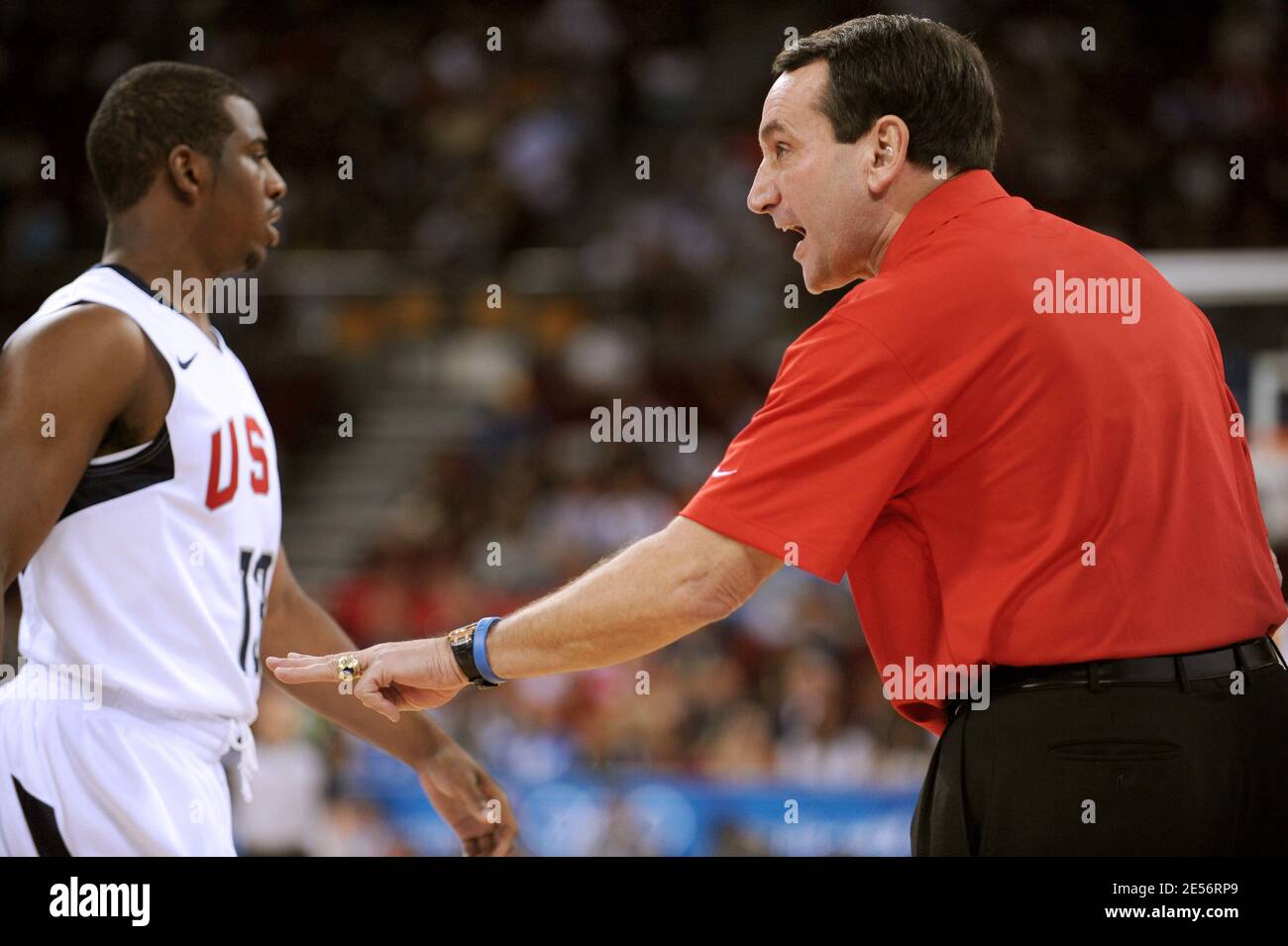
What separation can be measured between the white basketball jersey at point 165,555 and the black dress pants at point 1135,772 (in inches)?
64.2

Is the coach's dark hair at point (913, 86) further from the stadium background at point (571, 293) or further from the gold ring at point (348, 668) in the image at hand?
the stadium background at point (571, 293)

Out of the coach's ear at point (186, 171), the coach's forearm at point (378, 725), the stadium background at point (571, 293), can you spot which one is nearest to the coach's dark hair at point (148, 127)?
the coach's ear at point (186, 171)

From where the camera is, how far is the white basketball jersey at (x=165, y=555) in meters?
2.88

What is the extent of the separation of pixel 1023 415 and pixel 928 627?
385 mm

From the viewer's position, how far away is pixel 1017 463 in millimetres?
2209

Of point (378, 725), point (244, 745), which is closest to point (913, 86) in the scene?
point (378, 725)

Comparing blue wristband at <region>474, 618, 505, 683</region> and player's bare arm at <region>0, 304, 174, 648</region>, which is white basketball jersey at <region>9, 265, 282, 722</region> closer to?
player's bare arm at <region>0, 304, 174, 648</region>

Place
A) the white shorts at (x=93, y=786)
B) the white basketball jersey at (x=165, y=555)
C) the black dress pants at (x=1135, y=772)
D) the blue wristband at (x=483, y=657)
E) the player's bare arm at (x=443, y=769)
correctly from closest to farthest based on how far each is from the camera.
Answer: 1. the black dress pants at (x=1135, y=772)
2. the blue wristband at (x=483, y=657)
3. the white shorts at (x=93, y=786)
4. the white basketball jersey at (x=165, y=555)
5. the player's bare arm at (x=443, y=769)

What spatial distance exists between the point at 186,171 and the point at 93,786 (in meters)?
1.38

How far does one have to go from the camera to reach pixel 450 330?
11.6 meters

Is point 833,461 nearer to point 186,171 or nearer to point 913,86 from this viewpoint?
point 913,86

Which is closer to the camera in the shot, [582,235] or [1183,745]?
[1183,745]
